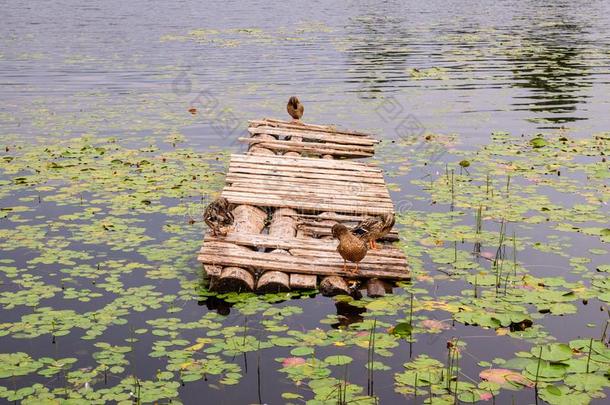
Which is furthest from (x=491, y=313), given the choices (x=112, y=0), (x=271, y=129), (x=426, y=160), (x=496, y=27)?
(x=112, y=0)

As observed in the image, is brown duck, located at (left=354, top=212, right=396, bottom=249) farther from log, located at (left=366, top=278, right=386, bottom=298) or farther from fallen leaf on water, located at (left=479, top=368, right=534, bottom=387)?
fallen leaf on water, located at (left=479, top=368, right=534, bottom=387)

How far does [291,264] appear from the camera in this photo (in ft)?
31.7

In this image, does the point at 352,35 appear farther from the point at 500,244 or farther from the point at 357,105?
the point at 500,244

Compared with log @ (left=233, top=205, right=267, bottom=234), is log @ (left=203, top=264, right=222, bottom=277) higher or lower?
lower

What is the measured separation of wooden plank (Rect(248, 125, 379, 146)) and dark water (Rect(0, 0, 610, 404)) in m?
0.78

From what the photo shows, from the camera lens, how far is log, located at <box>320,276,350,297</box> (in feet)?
30.4

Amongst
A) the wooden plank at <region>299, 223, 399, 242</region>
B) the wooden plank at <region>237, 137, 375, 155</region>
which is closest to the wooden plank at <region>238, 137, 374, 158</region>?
the wooden plank at <region>237, 137, 375, 155</region>

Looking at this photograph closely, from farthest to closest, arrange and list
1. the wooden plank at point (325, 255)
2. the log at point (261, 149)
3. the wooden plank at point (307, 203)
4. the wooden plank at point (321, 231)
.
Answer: the log at point (261, 149), the wooden plank at point (307, 203), the wooden plank at point (321, 231), the wooden plank at point (325, 255)

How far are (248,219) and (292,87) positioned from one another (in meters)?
15.7

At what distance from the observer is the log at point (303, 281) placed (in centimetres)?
930

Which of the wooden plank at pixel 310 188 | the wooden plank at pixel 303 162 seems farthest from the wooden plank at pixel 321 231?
the wooden plank at pixel 303 162

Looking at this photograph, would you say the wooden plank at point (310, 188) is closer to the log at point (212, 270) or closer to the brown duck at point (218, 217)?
the brown duck at point (218, 217)

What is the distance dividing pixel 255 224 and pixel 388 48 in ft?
90.1

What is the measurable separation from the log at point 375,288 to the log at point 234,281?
1.45 m
